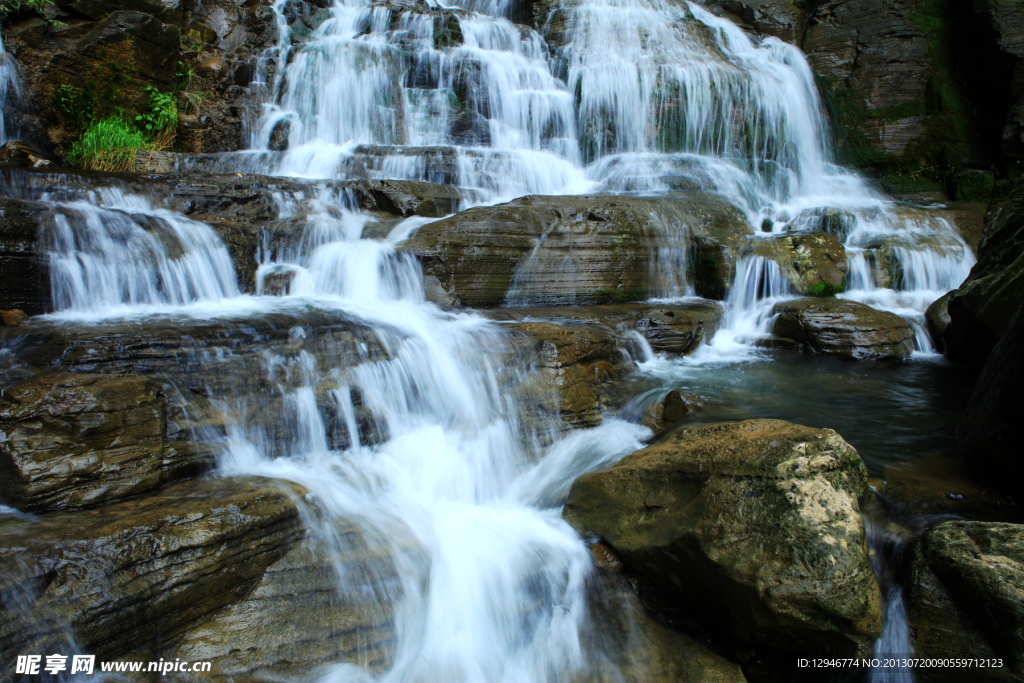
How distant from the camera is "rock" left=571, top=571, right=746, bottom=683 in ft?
9.50

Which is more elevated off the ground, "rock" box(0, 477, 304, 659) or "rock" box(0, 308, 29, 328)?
"rock" box(0, 308, 29, 328)

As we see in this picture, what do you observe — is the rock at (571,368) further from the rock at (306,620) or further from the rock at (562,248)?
the rock at (306,620)

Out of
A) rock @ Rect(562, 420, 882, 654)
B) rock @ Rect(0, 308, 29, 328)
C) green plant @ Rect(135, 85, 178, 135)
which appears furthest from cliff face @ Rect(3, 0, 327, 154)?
rock @ Rect(562, 420, 882, 654)

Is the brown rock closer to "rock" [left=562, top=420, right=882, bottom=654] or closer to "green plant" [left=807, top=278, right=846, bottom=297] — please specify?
"rock" [left=562, top=420, right=882, bottom=654]

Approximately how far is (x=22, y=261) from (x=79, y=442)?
2.84 metres

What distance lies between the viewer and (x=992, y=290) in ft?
18.0

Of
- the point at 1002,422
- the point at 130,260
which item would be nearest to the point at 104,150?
the point at 130,260

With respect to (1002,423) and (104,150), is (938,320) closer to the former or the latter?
(1002,423)

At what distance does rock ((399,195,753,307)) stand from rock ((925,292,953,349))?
274cm

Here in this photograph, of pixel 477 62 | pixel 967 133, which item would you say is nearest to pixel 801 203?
pixel 967 133

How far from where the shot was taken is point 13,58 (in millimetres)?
8773

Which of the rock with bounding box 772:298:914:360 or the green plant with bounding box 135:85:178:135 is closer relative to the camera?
the rock with bounding box 772:298:914:360

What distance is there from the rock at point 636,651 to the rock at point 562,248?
4361 millimetres

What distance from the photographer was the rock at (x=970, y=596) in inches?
100.0
